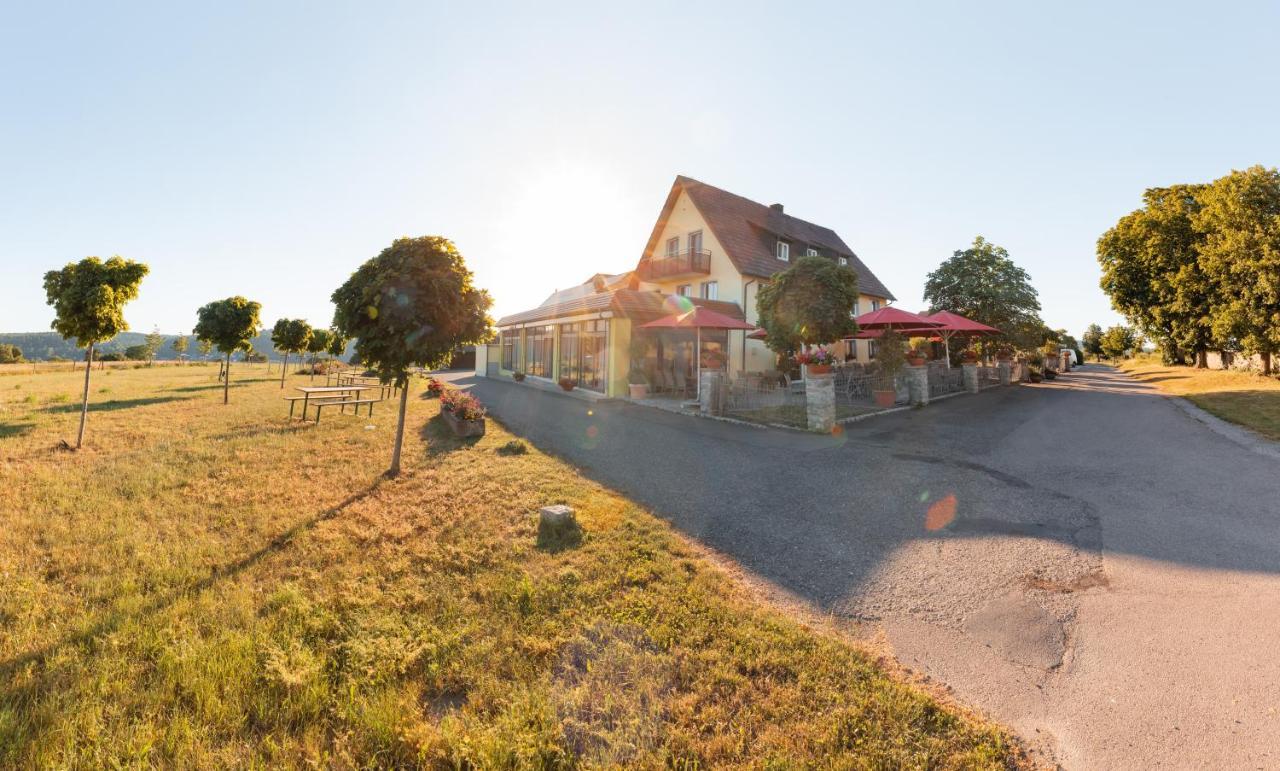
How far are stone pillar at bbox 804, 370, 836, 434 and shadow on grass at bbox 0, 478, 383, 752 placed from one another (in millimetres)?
9204

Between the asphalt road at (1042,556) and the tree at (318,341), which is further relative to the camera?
the tree at (318,341)

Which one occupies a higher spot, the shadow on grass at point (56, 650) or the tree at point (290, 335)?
the tree at point (290, 335)

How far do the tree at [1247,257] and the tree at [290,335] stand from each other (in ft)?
133

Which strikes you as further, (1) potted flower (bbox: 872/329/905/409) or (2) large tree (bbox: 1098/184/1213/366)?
(2) large tree (bbox: 1098/184/1213/366)

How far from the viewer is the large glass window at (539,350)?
20534mm

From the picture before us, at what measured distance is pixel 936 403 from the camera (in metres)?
14.5

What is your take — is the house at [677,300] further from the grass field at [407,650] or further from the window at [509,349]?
the grass field at [407,650]

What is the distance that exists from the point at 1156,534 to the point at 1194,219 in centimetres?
3151

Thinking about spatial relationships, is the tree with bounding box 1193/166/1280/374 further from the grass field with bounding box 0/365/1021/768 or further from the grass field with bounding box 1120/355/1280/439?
the grass field with bounding box 0/365/1021/768

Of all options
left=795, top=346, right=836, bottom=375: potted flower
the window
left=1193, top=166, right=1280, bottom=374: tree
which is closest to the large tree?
left=1193, top=166, right=1280, bottom=374: tree

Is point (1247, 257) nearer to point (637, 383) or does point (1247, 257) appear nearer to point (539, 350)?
point (637, 383)

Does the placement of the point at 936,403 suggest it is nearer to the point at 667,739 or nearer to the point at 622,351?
the point at 622,351

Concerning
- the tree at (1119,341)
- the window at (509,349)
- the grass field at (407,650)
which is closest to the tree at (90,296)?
the grass field at (407,650)

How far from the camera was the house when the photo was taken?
54.4 feet
